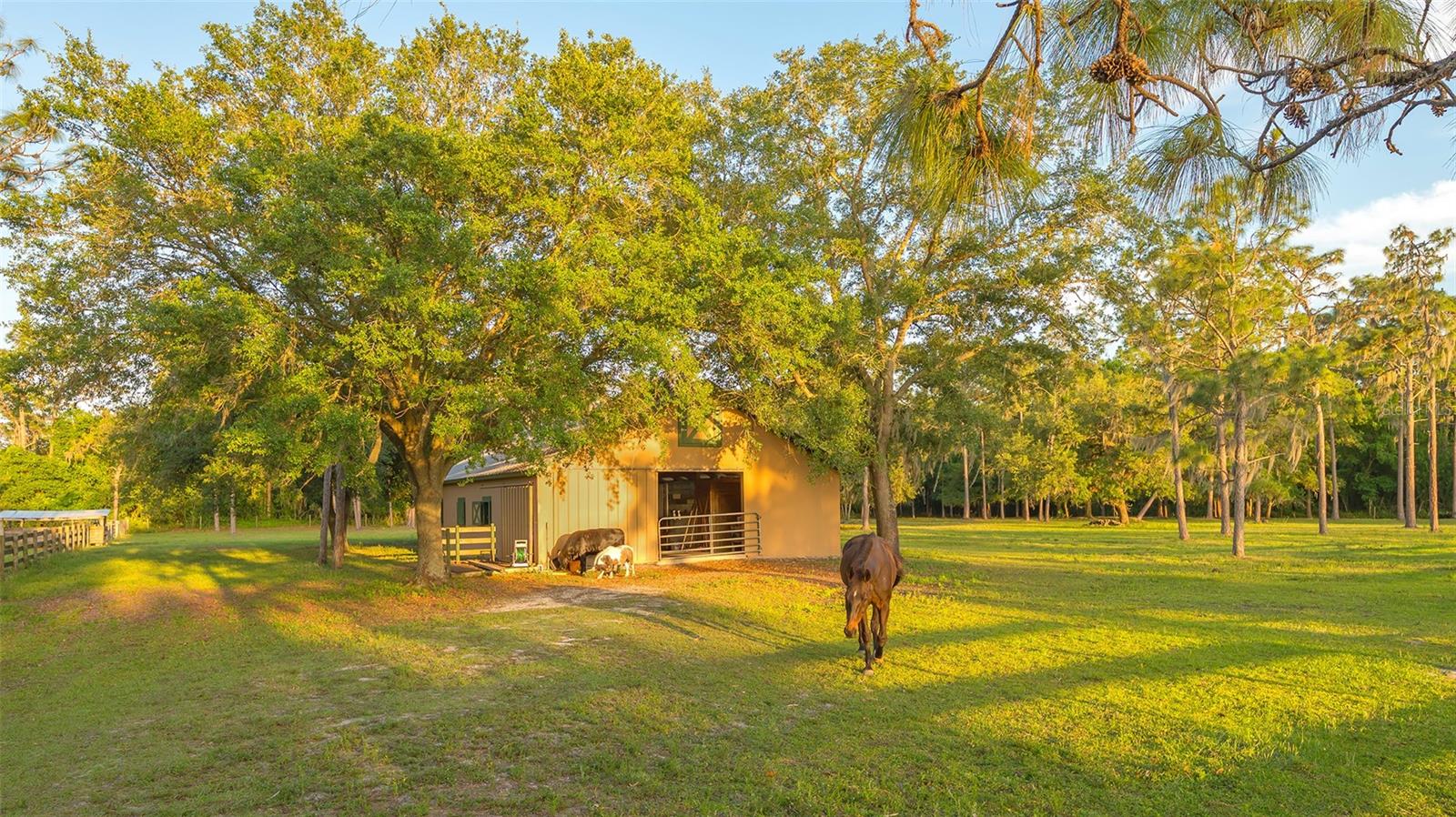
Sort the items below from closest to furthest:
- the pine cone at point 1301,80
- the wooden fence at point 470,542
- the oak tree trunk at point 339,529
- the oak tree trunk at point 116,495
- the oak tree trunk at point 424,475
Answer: the pine cone at point 1301,80
the oak tree trunk at point 424,475
the wooden fence at point 470,542
the oak tree trunk at point 339,529
the oak tree trunk at point 116,495

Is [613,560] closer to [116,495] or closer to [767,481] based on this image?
[767,481]

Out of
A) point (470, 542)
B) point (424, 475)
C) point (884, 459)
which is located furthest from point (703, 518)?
point (424, 475)

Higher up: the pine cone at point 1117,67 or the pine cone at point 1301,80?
the pine cone at point 1301,80

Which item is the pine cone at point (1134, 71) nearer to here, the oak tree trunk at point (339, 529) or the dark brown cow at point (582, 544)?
the dark brown cow at point (582, 544)

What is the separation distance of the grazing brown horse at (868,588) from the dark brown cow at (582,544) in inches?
391

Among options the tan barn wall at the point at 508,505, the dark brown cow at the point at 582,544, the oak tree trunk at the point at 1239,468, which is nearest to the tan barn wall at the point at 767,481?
the dark brown cow at the point at 582,544

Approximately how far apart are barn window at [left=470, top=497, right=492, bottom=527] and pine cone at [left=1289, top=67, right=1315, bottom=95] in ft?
66.8

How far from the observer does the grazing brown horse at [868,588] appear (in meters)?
7.87

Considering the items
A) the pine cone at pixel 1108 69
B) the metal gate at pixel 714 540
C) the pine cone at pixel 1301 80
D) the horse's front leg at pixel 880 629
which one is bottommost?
the metal gate at pixel 714 540

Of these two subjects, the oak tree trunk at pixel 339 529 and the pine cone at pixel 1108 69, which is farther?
the oak tree trunk at pixel 339 529

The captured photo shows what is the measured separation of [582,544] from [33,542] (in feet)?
51.8

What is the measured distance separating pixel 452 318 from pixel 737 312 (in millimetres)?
4985

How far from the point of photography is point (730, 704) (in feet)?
21.8

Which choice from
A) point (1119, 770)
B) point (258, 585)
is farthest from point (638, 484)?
point (1119, 770)
